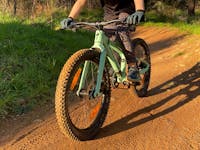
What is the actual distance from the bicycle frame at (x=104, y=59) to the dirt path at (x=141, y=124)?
535 mm

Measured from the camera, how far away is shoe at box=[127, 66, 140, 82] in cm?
506

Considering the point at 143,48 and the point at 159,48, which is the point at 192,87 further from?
the point at 159,48

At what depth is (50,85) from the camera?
6.15m

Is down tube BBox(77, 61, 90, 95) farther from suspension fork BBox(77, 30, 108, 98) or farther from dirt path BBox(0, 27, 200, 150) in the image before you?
dirt path BBox(0, 27, 200, 150)

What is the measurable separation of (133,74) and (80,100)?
2.42 ft

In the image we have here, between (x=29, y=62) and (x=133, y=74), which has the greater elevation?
(x=133, y=74)

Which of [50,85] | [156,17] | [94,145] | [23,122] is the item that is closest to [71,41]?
[50,85]

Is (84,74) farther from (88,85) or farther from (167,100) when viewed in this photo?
(167,100)

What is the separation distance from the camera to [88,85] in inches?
176

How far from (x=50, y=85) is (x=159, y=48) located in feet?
16.0

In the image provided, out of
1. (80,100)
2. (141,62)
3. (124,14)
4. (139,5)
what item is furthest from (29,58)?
(139,5)

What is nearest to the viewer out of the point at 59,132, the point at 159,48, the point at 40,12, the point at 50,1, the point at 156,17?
the point at 59,132

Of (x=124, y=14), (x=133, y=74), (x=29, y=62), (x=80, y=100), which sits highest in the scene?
(x=124, y=14)

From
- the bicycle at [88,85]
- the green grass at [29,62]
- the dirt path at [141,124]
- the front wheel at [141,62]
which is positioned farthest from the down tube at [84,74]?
the front wheel at [141,62]
